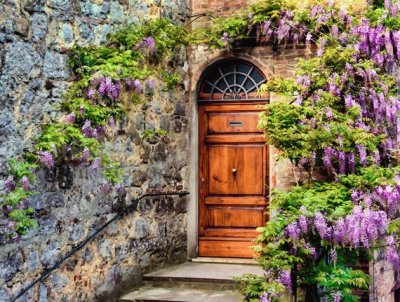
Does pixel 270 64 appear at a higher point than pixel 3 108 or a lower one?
higher

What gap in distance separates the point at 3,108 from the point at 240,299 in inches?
113

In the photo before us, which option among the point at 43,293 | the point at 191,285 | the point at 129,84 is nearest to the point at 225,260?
the point at 191,285

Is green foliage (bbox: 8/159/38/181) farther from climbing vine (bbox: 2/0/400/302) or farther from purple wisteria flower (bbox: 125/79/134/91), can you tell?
purple wisteria flower (bbox: 125/79/134/91)

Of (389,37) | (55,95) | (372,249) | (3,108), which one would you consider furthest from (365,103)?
(3,108)

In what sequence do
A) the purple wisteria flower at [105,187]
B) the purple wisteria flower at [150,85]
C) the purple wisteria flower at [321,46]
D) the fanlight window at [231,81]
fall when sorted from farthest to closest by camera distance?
the fanlight window at [231,81]
the purple wisteria flower at [321,46]
the purple wisteria flower at [150,85]
the purple wisteria flower at [105,187]

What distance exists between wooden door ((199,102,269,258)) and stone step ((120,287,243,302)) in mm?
1489

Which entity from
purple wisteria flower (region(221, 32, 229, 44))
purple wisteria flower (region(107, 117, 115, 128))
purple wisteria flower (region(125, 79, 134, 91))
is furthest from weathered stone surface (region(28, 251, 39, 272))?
purple wisteria flower (region(221, 32, 229, 44))

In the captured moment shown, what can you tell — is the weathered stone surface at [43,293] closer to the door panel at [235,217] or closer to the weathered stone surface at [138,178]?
the weathered stone surface at [138,178]

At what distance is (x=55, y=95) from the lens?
582 cm

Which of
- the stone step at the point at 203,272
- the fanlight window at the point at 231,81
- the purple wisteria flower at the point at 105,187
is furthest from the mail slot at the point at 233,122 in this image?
the purple wisteria flower at the point at 105,187

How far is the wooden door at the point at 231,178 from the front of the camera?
8.29m

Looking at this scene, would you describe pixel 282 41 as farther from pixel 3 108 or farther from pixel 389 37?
pixel 3 108

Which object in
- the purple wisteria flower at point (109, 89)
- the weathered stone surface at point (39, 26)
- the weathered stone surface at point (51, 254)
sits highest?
the weathered stone surface at point (39, 26)

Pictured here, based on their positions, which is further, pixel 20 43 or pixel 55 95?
pixel 55 95
